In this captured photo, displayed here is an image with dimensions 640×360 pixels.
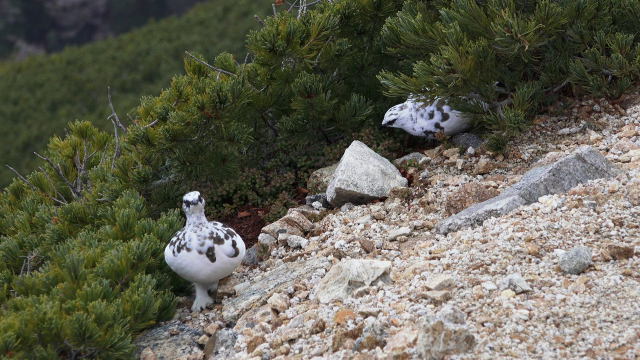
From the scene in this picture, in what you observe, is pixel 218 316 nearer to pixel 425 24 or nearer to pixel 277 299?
pixel 277 299

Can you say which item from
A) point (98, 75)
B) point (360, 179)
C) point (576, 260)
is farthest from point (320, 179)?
point (98, 75)

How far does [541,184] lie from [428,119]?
1461mm

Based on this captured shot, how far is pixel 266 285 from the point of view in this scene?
5.13m

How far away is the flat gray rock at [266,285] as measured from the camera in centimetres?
492

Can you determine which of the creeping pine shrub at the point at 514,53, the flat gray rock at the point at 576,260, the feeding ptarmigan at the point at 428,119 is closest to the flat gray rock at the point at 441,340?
the flat gray rock at the point at 576,260

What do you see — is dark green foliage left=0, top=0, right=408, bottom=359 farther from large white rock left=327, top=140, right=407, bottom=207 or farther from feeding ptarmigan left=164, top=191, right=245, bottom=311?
large white rock left=327, top=140, right=407, bottom=207

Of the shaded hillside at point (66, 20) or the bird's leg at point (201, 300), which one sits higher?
the bird's leg at point (201, 300)

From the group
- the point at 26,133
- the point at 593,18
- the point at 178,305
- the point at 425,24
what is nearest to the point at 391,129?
the point at 425,24

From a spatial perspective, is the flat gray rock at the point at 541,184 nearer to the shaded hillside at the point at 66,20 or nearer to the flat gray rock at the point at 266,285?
the flat gray rock at the point at 266,285

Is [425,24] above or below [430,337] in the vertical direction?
above

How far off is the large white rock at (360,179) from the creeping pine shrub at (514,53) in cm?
57

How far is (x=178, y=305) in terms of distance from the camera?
5.26 meters

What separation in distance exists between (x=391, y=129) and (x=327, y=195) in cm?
113

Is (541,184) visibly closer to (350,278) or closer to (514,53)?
(514,53)
